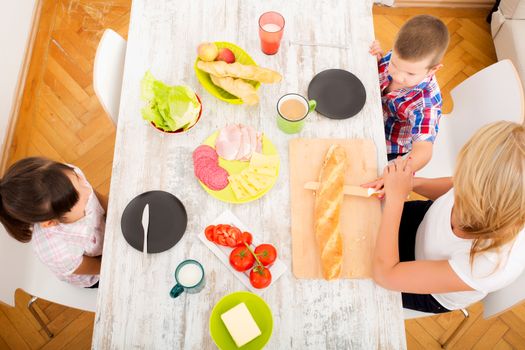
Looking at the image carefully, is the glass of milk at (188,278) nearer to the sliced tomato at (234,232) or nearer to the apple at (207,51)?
the sliced tomato at (234,232)

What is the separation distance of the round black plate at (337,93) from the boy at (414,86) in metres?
0.16

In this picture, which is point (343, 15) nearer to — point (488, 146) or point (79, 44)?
point (488, 146)

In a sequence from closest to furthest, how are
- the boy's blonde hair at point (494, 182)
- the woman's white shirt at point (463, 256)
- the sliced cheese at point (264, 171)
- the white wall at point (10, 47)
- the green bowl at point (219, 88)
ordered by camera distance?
the boy's blonde hair at point (494, 182), the woman's white shirt at point (463, 256), the sliced cheese at point (264, 171), the green bowl at point (219, 88), the white wall at point (10, 47)

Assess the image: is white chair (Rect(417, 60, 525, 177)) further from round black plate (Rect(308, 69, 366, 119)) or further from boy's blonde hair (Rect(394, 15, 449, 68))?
round black plate (Rect(308, 69, 366, 119))

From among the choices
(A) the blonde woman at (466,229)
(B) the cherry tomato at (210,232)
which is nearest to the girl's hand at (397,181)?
(A) the blonde woman at (466,229)

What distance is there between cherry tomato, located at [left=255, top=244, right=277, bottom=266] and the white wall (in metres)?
1.96

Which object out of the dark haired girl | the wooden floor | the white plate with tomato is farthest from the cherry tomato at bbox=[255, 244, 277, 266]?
the wooden floor

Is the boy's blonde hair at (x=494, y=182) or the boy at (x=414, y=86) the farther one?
the boy at (x=414, y=86)

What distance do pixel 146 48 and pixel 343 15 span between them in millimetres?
794

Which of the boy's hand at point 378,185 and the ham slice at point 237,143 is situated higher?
the ham slice at point 237,143

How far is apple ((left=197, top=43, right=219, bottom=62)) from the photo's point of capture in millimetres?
1383

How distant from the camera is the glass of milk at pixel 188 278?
45.4 inches

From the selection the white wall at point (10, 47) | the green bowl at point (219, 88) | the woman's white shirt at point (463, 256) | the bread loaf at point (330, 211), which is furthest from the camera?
the white wall at point (10, 47)

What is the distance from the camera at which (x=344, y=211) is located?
51.4 inches
